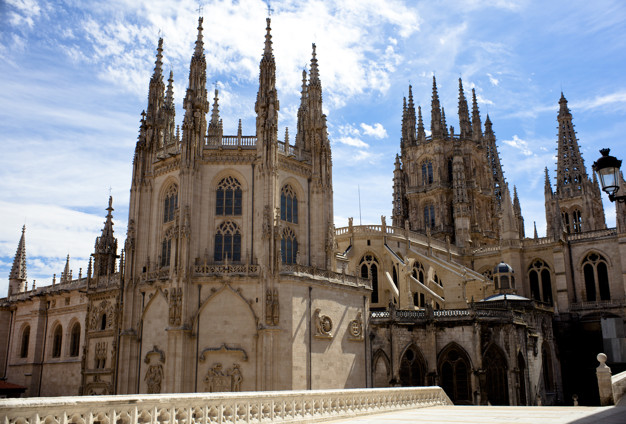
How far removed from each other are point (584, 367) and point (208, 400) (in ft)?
136

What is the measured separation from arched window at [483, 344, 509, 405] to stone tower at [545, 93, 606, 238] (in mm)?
35338

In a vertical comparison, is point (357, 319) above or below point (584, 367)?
above

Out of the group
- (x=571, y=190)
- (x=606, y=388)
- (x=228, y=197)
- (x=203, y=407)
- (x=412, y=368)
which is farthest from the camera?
(x=571, y=190)

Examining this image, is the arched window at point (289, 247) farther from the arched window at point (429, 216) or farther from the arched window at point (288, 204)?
the arched window at point (429, 216)

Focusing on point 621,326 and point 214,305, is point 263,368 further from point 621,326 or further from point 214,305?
point 621,326

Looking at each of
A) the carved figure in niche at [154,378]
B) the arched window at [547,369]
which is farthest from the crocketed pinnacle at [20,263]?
the arched window at [547,369]

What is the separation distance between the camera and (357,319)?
34.2 meters

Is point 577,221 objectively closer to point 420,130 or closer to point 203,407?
point 420,130

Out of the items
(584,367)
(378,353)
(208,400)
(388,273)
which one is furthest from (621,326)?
(208,400)

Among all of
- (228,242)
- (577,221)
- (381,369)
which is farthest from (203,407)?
(577,221)

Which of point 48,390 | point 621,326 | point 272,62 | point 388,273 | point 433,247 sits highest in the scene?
point 272,62

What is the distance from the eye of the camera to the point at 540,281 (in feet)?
169

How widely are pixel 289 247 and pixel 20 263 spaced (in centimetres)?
3544

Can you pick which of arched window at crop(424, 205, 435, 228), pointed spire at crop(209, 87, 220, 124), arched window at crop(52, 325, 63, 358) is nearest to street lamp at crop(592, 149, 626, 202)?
pointed spire at crop(209, 87, 220, 124)
